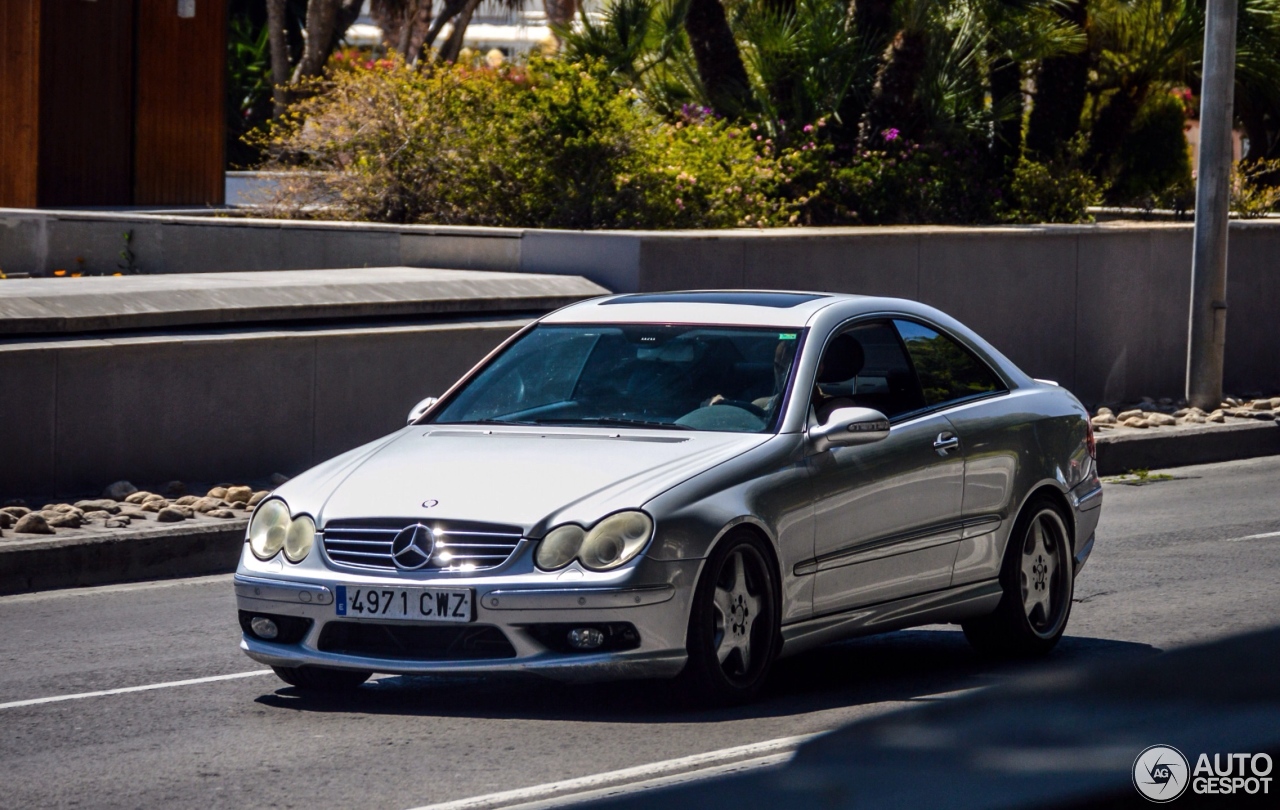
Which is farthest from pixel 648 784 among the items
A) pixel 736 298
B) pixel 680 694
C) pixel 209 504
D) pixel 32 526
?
pixel 209 504

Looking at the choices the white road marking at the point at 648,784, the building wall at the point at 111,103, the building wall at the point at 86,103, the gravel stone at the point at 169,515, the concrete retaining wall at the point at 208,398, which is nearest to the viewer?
the white road marking at the point at 648,784

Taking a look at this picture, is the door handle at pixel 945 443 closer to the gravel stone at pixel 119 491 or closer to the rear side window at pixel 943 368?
the rear side window at pixel 943 368

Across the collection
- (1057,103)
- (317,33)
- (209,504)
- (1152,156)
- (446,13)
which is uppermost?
(446,13)

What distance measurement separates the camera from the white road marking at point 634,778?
17.5 feet

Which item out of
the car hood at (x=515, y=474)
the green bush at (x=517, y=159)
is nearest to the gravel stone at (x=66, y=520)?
the car hood at (x=515, y=474)

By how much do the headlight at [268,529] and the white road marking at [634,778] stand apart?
1518mm

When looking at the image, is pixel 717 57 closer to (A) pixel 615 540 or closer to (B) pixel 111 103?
(B) pixel 111 103

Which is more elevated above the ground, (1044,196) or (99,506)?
(1044,196)

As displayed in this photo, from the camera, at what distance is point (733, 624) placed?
21.0 feet

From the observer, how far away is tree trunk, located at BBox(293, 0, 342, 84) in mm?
38531

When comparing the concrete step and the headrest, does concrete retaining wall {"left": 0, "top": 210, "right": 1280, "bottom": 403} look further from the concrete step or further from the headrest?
the headrest

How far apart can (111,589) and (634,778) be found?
481 centimetres

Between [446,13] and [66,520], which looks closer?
[66,520]

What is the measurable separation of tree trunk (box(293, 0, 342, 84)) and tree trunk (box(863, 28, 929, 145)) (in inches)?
796
